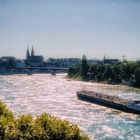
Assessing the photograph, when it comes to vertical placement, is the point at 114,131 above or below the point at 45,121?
below

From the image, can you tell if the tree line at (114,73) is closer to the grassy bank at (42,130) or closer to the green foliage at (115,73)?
the green foliage at (115,73)

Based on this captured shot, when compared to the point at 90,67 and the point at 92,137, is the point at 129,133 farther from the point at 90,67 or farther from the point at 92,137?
the point at 90,67

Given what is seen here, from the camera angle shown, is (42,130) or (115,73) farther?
(115,73)

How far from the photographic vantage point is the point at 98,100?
277ft

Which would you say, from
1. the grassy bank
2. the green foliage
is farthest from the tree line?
the grassy bank

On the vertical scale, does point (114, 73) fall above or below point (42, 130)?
below

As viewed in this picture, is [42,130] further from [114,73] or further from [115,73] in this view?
[114,73]

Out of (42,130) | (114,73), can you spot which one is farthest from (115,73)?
(42,130)

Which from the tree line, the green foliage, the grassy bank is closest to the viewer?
the grassy bank

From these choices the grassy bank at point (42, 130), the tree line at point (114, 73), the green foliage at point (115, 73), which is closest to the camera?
the grassy bank at point (42, 130)

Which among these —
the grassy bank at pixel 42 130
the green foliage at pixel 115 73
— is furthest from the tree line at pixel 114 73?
the grassy bank at pixel 42 130

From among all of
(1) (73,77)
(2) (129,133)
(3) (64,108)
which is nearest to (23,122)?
(2) (129,133)

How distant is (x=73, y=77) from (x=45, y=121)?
158174 mm

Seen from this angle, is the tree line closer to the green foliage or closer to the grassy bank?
the green foliage
